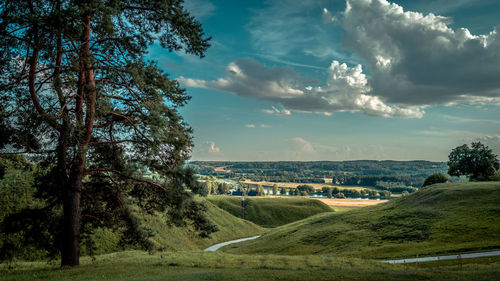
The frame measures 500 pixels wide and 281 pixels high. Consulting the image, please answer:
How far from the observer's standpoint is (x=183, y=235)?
2645 inches

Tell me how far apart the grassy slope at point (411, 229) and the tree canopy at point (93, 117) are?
106 feet

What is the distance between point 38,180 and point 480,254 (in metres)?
41.9

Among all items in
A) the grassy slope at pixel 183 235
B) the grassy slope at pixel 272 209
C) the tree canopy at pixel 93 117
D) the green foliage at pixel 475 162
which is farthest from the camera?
the grassy slope at pixel 272 209

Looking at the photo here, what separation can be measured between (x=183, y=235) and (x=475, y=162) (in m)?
87.9

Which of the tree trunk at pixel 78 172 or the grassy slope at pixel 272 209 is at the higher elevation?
the tree trunk at pixel 78 172

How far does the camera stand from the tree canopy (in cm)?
1500

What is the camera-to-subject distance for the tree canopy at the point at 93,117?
15000 millimetres

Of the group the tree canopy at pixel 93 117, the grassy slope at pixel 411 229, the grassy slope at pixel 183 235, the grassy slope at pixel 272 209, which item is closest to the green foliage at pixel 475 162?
the grassy slope at pixel 411 229

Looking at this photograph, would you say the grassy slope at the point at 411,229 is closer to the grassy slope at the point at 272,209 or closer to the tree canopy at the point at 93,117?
the tree canopy at the point at 93,117

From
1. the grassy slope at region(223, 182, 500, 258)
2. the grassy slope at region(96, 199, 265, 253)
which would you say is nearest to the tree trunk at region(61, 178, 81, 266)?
the grassy slope at region(96, 199, 265, 253)

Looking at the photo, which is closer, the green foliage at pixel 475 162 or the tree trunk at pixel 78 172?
the tree trunk at pixel 78 172

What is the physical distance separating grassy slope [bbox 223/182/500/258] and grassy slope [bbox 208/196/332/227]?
52.9 meters

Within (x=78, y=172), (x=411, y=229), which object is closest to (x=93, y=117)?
(x=78, y=172)

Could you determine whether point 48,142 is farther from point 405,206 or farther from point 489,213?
point 405,206
